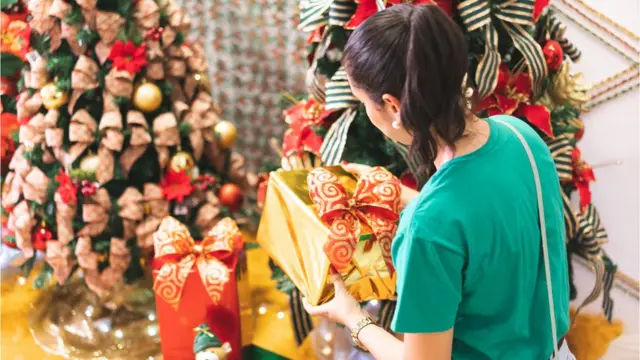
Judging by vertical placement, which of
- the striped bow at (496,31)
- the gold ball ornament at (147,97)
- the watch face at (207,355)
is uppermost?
the striped bow at (496,31)

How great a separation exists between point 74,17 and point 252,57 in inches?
31.4

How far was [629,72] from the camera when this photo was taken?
1.74 meters

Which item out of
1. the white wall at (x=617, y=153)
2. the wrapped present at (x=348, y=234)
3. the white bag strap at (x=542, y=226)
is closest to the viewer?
the white bag strap at (x=542, y=226)

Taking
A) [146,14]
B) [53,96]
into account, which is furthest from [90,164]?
[146,14]

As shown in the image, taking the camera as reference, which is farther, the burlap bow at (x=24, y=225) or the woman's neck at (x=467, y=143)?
the burlap bow at (x=24, y=225)

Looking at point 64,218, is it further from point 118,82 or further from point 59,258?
point 118,82

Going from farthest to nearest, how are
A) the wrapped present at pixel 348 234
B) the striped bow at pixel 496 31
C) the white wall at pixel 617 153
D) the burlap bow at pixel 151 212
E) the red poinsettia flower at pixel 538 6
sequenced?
the white wall at pixel 617 153
the burlap bow at pixel 151 212
the red poinsettia flower at pixel 538 6
the striped bow at pixel 496 31
the wrapped present at pixel 348 234

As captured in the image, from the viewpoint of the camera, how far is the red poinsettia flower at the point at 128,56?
152cm

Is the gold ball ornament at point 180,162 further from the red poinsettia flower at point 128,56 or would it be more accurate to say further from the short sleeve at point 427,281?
the short sleeve at point 427,281

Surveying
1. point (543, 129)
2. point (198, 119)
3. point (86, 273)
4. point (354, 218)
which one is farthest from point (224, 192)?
point (543, 129)

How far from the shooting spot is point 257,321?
5.95 ft

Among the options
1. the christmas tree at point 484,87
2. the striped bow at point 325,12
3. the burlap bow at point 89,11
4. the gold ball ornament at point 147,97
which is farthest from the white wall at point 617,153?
the burlap bow at point 89,11

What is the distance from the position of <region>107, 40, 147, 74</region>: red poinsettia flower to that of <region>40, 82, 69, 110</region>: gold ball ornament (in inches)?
6.2

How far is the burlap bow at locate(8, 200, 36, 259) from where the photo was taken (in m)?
1.64
